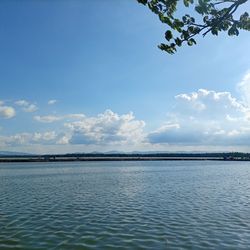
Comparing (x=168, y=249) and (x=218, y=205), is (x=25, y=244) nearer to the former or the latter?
(x=168, y=249)

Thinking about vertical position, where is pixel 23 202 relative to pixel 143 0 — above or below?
below

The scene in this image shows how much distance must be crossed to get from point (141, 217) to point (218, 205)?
927 centimetres

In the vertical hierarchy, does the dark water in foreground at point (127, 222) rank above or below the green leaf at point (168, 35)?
below

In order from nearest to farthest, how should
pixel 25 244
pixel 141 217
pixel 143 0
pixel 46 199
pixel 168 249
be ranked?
pixel 143 0, pixel 168 249, pixel 25 244, pixel 141 217, pixel 46 199

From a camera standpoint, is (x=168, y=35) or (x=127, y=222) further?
(x=127, y=222)

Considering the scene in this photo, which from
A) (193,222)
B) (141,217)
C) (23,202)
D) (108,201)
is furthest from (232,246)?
(23,202)

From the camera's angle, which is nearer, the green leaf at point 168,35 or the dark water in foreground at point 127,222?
the green leaf at point 168,35

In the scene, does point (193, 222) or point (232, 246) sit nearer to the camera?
point (232, 246)

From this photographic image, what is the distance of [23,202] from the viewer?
38406 millimetres

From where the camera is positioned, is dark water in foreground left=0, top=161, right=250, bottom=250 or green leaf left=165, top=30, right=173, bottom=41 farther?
dark water in foreground left=0, top=161, right=250, bottom=250

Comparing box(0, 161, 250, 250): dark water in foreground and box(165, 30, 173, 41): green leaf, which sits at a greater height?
box(165, 30, 173, 41): green leaf

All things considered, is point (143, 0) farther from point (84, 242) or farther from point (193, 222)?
point (193, 222)

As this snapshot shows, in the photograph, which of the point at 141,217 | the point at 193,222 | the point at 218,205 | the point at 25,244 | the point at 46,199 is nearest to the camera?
the point at 25,244

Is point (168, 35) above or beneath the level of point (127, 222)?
above
